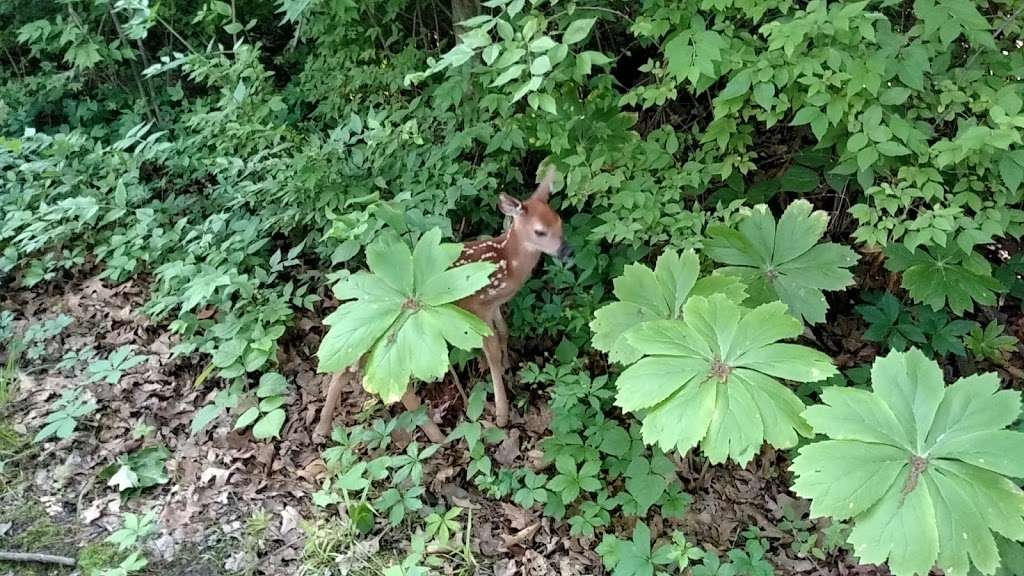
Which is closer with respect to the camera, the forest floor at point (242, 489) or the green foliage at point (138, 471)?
the forest floor at point (242, 489)

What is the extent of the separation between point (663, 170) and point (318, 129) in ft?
8.11

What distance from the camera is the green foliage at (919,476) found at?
6.53 feet

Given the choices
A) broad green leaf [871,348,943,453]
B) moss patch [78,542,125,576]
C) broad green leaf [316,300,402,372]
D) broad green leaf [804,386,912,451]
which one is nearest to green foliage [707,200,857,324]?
broad green leaf [871,348,943,453]

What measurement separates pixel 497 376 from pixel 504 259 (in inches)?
24.2

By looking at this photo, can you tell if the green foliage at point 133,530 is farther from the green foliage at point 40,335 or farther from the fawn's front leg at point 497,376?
the fawn's front leg at point 497,376

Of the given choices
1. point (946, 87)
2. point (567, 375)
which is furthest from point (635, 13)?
point (567, 375)

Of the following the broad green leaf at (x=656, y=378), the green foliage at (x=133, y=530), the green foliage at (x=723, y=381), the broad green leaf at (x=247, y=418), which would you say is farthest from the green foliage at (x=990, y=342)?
the green foliage at (x=133, y=530)

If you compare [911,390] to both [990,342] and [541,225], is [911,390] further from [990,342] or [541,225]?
[990,342]

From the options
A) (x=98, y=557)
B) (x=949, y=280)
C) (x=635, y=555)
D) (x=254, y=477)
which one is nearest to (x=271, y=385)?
(x=254, y=477)

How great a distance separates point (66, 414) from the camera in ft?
11.8

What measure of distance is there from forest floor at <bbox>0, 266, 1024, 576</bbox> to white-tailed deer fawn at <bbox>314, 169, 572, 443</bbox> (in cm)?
20

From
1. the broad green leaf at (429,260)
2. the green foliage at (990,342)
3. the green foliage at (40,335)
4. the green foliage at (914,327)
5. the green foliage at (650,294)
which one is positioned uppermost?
the broad green leaf at (429,260)

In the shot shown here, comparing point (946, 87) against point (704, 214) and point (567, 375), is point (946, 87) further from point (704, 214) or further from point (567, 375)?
point (567, 375)

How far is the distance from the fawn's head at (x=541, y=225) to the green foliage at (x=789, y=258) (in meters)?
0.83
